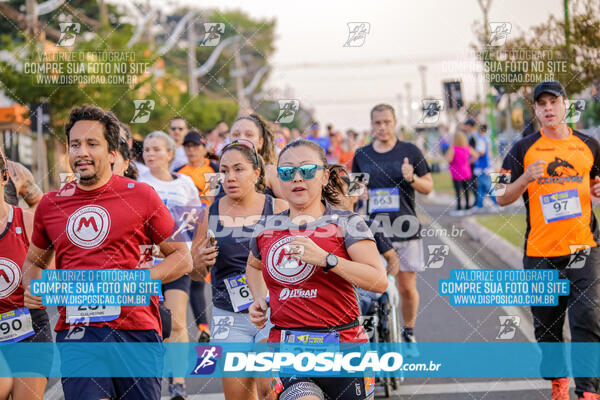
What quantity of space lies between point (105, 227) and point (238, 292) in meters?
1.30

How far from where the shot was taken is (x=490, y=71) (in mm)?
9000

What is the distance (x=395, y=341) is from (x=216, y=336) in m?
1.79

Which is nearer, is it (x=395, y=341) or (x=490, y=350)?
(x=395, y=341)

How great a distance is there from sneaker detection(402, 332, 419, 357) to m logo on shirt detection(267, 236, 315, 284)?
11.2 ft

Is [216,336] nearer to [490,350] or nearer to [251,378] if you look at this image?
[251,378]

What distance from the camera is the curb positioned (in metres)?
10.6

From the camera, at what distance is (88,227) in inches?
151

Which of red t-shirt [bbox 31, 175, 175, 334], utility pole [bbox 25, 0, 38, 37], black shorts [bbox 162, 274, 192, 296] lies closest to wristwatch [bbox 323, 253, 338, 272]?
red t-shirt [bbox 31, 175, 175, 334]

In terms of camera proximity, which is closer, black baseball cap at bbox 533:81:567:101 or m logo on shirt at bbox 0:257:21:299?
m logo on shirt at bbox 0:257:21:299

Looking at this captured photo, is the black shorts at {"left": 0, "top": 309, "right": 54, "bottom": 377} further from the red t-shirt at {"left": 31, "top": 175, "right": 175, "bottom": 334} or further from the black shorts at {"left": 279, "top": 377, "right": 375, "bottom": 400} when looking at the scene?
the black shorts at {"left": 279, "top": 377, "right": 375, "bottom": 400}

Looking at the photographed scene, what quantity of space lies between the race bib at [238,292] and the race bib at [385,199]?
8.53 ft

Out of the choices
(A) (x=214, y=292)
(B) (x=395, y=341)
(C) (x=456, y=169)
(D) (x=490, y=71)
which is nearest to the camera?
(A) (x=214, y=292)

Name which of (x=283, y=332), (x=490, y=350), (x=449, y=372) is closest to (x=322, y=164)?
(x=283, y=332)

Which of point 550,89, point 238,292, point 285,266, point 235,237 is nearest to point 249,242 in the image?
point 235,237
